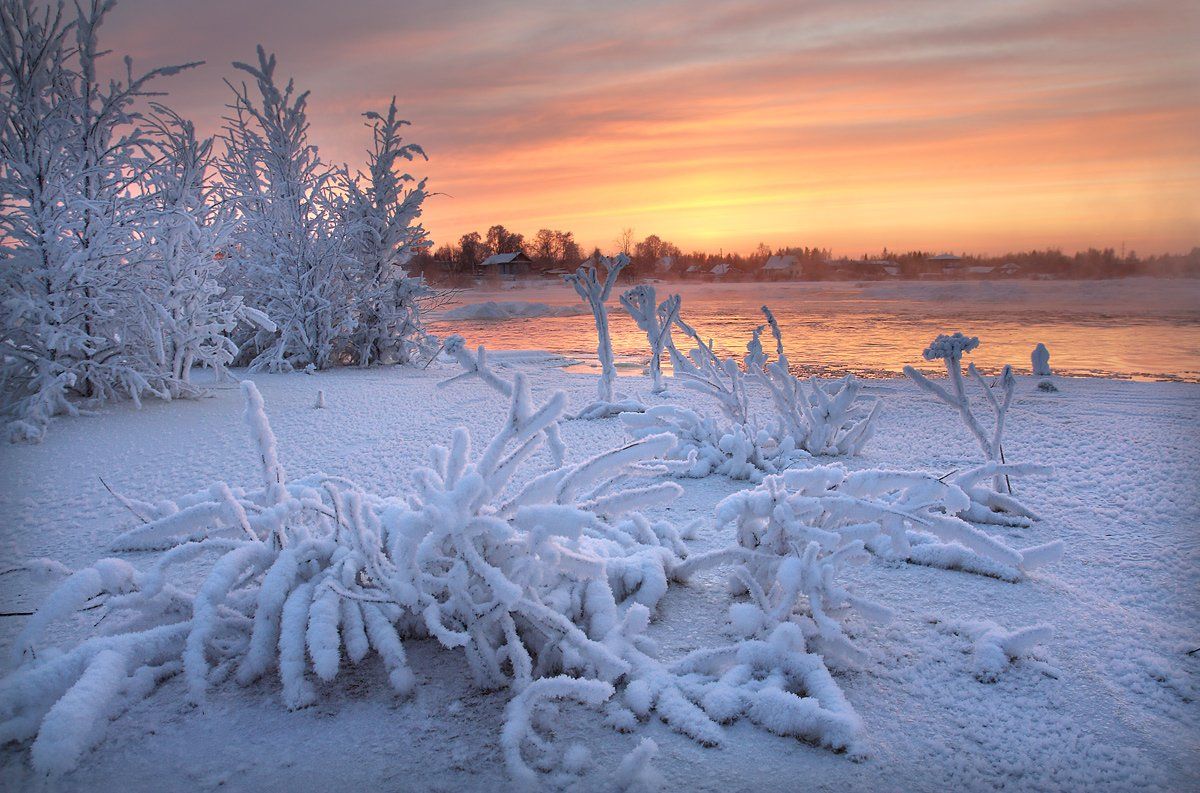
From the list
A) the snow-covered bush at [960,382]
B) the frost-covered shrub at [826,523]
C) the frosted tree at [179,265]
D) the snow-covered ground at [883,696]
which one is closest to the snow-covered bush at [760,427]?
the snow-covered ground at [883,696]

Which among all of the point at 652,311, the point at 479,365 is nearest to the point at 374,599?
the point at 479,365

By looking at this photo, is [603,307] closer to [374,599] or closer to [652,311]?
[652,311]

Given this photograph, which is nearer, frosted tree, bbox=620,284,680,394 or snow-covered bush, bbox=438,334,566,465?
snow-covered bush, bbox=438,334,566,465

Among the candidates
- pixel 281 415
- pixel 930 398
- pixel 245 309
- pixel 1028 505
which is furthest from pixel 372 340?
pixel 1028 505

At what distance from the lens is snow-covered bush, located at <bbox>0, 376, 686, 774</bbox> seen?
1359 millimetres

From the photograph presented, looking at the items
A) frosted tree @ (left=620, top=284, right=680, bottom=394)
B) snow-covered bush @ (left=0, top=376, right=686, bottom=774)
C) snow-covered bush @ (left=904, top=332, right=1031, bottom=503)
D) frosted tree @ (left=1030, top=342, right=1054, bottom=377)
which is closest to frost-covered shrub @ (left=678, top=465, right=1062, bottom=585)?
snow-covered bush @ (left=0, top=376, right=686, bottom=774)

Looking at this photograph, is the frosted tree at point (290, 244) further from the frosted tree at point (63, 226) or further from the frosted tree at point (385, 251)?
the frosted tree at point (63, 226)

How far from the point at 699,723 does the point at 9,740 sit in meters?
1.22

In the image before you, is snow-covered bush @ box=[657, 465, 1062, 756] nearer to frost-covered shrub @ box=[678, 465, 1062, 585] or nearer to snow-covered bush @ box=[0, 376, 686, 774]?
frost-covered shrub @ box=[678, 465, 1062, 585]

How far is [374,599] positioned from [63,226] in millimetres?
5294

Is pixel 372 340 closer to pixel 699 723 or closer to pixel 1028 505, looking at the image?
pixel 1028 505

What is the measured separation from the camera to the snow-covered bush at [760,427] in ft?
11.6

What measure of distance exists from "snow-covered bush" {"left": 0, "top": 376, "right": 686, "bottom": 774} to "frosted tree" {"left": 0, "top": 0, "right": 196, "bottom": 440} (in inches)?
163

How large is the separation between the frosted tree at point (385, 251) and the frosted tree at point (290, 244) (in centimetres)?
24
